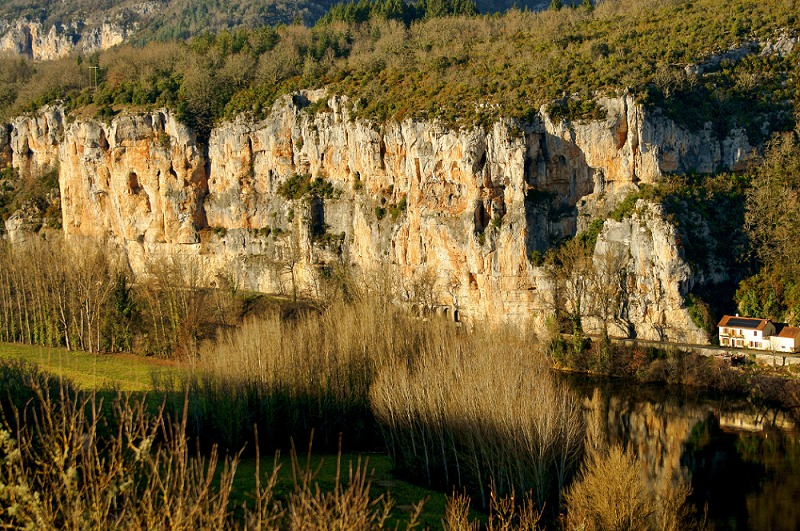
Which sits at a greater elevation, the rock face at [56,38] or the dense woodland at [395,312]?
the rock face at [56,38]

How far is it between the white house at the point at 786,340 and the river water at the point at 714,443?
5884 millimetres

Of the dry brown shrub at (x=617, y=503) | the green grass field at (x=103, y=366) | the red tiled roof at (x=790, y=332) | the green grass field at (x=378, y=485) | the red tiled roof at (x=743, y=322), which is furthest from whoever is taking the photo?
the red tiled roof at (x=743, y=322)

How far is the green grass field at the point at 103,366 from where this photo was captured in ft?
108

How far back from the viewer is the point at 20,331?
1964 inches

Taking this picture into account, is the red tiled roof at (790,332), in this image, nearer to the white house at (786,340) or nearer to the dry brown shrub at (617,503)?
the white house at (786,340)

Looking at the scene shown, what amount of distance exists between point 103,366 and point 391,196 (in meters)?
25.3

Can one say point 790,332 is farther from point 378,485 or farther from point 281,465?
point 281,465

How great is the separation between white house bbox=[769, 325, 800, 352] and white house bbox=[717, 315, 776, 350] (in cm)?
29

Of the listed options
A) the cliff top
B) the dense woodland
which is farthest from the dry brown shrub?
the cliff top

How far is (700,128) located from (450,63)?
19.3 m

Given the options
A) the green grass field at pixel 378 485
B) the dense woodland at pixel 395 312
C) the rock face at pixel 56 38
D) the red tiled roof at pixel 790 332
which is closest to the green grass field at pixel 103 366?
the dense woodland at pixel 395 312

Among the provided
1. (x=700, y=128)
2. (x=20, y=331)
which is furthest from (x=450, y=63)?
(x=20, y=331)

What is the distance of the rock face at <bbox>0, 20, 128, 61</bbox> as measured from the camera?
4941 inches

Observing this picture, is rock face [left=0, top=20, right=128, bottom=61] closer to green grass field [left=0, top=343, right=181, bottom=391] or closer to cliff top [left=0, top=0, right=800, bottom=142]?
cliff top [left=0, top=0, right=800, bottom=142]
